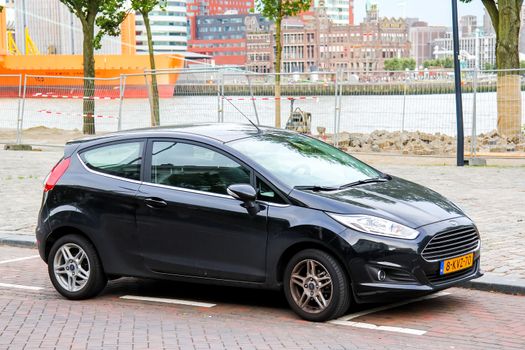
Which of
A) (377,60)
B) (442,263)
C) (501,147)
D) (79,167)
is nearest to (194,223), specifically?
(79,167)

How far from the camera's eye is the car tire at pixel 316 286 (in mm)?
6816

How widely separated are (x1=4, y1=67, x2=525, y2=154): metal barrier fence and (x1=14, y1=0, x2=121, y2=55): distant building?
438 ft

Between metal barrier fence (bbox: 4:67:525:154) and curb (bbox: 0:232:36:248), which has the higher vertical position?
metal barrier fence (bbox: 4:67:525:154)

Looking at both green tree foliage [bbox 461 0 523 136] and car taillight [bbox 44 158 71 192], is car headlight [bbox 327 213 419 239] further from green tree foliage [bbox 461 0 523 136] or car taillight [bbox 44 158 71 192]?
green tree foliage [bbox 461 0 523 136]

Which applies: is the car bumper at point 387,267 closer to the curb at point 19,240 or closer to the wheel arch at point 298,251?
the wheel arch at point 298,251

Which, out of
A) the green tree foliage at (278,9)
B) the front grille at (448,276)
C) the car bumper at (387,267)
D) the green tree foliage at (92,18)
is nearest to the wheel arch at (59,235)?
the car bumper at (387,267)

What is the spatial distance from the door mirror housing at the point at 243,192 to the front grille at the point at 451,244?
1.33m

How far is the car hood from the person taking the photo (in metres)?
6.91

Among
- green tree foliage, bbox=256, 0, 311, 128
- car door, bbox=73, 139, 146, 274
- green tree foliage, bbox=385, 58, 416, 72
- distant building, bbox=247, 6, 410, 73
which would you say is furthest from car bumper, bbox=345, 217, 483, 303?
distant building, bbox=247, 6, 410, 73

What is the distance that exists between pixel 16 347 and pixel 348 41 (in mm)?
189418

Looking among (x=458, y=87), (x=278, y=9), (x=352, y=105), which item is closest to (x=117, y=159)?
(x=458, y=87)

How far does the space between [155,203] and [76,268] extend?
1.01m

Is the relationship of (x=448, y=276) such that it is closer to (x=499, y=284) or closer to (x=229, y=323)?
(x=499, y=284)

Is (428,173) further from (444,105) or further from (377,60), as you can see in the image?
(377,60)
